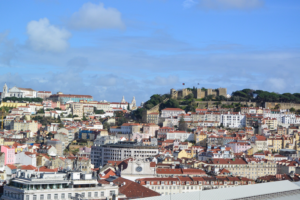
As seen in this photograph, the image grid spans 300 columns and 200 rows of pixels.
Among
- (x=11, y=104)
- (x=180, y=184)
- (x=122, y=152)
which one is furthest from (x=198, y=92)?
(x=180, y=184)

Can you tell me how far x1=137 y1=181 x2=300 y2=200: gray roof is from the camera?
3380 centimetres

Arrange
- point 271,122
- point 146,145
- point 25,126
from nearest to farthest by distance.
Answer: point 146,145, point 25,126, point 271,122

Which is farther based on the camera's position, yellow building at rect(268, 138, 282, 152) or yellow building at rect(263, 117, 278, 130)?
yellow building at rect(263, 117, 278, 130)

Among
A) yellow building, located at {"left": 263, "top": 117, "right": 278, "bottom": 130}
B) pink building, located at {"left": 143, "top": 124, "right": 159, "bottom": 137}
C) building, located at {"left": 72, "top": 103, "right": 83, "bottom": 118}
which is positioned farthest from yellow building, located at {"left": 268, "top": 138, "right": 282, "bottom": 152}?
building, located at {"left": 72, "top": 103, "right": 83, "bottom": 118}

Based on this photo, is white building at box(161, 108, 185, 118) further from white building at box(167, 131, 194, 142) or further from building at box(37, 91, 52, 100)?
building at box(37, 91, 52, 100)

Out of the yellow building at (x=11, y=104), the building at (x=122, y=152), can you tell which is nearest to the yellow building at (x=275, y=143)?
the building at (x=122, y=152)

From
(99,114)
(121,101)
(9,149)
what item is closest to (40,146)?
(9,149)

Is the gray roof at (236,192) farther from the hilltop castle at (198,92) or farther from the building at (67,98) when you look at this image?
the building at (67,98)

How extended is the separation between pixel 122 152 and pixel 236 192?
3469cm

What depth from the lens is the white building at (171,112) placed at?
108562mm

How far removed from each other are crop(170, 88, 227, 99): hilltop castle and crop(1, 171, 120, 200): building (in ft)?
291

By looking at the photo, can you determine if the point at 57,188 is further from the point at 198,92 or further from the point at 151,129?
the point at 198,92

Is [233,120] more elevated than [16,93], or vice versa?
[16,93]

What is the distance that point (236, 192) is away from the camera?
3669 cm
